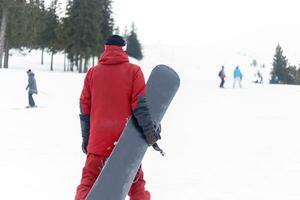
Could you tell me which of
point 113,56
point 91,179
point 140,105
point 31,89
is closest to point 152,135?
point 140,105

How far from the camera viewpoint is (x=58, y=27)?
189 feet

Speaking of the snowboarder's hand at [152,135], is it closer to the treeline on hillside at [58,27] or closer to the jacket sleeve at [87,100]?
the jacket sleeve at [87,100]

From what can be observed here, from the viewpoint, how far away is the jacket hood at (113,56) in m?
4.16

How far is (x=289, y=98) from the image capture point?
24938 mm

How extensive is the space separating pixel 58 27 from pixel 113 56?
2182 inches

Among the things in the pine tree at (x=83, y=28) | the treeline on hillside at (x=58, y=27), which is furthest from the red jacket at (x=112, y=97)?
the pine tree at (x=83, y=28)

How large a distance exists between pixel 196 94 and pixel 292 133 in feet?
46.6

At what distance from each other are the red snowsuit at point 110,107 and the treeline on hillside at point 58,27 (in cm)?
3767

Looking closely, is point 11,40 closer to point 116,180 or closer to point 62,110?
point 62,110

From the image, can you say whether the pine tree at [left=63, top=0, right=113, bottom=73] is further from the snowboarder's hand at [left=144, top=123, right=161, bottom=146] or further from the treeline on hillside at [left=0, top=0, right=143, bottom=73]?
the snowboarder's hand at [left=144, top=123, right=161, bottom=146]

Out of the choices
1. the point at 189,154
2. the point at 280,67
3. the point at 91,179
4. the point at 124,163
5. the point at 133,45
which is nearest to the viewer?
the point at 124,163

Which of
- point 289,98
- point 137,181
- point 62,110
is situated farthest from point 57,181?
point 289,98

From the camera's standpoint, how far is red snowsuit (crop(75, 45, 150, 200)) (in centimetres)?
408

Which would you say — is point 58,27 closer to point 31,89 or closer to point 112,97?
point 31,89
